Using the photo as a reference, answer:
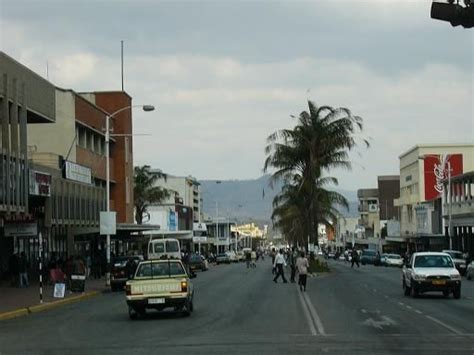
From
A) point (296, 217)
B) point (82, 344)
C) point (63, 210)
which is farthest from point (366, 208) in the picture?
point (82, 344)

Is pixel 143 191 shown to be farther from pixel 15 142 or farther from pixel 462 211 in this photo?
pixel 15 142

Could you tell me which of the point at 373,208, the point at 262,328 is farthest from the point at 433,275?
the point at 373,208

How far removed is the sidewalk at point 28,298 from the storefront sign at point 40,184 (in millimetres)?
4465

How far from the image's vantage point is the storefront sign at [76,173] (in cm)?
4741

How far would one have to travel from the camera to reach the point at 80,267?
38188 millimetres

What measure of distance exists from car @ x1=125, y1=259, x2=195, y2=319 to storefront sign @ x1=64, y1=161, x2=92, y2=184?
82.1 feet

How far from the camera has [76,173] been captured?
49125 mm

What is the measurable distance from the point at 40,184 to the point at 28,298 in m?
8.08

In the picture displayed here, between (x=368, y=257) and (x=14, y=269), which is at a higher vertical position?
(x=14, y=269)

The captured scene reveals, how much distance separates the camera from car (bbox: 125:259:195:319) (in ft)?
72.9

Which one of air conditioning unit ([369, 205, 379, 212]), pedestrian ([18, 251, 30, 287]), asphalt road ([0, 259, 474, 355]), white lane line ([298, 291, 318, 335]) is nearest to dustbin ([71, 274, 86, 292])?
pedestrian ([18, 251, 30, 287])

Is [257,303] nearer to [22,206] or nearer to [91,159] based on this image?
[22,206]

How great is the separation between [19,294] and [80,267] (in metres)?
3.60

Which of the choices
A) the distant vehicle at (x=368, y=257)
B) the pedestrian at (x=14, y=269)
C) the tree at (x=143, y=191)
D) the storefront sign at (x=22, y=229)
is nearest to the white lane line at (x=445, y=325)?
the storefront sign at (x=22, y=229)
